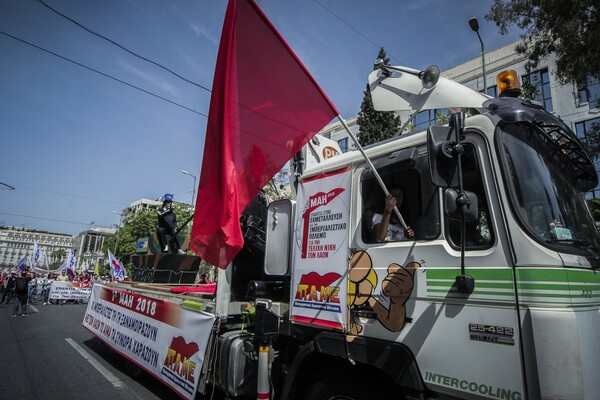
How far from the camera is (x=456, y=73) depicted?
26891 mm

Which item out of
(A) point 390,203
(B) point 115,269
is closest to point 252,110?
(A) point 390,203

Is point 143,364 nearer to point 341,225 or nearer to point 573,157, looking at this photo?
point 341,225

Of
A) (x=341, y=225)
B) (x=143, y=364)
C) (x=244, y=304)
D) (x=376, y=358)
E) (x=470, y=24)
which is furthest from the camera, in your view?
(x=470, y=24)

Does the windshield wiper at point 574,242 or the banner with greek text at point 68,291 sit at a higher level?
the windshield wiper at point 574,242

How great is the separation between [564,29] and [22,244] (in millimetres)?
149010

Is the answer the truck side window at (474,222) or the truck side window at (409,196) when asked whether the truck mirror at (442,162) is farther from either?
the truck side window at (409,196)

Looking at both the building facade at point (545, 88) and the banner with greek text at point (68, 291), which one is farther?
the building facade at point (545, 88)

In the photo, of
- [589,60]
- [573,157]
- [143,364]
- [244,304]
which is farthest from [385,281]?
[589,60]

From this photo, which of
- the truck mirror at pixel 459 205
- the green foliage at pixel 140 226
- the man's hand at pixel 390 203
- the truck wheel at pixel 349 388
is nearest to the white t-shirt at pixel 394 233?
the man's hand at pixel 390 203

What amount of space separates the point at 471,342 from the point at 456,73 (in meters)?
29.2

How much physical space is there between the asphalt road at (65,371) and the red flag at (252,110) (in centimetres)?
367

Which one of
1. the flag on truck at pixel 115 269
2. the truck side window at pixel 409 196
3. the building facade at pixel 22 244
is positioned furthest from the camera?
the building facade at pixel 22 244

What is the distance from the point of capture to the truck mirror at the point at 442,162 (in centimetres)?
216

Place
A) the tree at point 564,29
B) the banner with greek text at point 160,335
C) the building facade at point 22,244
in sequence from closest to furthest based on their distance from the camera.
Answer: the banner with greek text at point 160,335 < the tree at point 564,29 < the building facade at point 22,244
